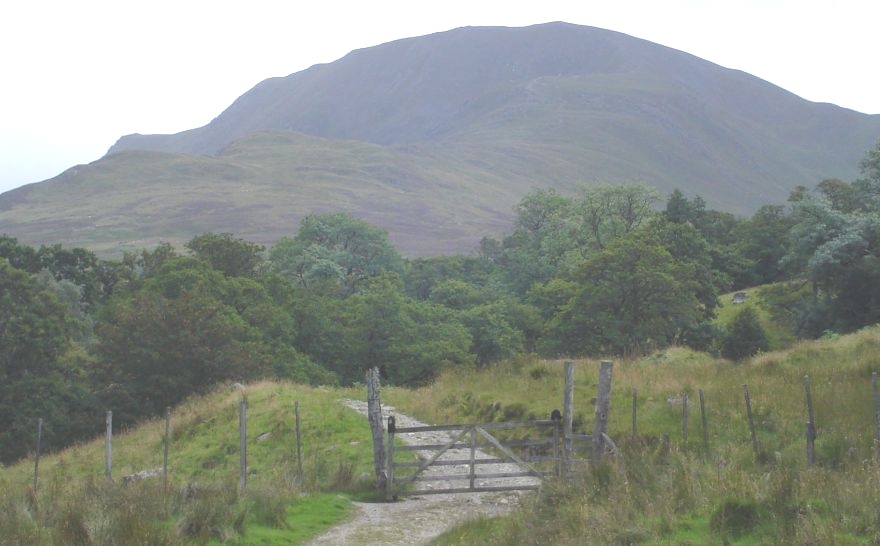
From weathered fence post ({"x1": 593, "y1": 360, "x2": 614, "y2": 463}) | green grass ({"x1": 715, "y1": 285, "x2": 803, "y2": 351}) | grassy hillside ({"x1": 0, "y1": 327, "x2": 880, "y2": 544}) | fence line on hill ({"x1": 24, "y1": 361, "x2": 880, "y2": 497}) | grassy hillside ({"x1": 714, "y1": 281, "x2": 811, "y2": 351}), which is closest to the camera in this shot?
grassy hillside ({"x1": 0, "y1": 327, "x2": 880, "y2": 544})

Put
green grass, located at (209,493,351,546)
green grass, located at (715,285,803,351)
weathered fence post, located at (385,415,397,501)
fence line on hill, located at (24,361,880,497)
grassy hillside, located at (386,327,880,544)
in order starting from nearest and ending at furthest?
grassy hillside, located at (386,327,880,544) < green grass, located at (209,493,351,546) < fence line on hill, located at (24,361,880,497) < weathered fence post, located at (385,415,397,501) < green grass, located at (715,285,803,351)

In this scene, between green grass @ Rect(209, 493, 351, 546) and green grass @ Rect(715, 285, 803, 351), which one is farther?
green grass @ Rect(715, 285, 803, 351)

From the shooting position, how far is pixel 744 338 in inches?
2004

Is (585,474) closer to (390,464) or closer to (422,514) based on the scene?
(422,514)

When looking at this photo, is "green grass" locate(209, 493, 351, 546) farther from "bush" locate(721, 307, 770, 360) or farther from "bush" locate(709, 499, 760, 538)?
"bush" locate(721, 307, 770, 360)

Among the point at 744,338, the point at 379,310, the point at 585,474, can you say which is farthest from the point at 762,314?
the point at 585,474

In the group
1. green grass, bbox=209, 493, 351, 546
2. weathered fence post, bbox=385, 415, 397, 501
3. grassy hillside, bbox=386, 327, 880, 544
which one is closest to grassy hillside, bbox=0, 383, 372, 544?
green grass, bbox=209, 493, 351, 546

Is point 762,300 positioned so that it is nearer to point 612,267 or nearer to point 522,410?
point 612,267

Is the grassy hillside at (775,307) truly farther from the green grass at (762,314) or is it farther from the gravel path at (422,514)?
the gravel path at (422,514)

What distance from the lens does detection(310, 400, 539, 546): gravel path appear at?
14.7 m

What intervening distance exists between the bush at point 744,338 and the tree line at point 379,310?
0.11 meters

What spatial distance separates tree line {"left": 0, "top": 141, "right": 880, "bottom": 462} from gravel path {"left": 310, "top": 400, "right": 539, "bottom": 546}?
27.6 meters

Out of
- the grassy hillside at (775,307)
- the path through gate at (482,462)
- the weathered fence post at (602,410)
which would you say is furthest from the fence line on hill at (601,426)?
the grassy hillside at (775,307)

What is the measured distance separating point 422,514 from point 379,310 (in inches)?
2100
